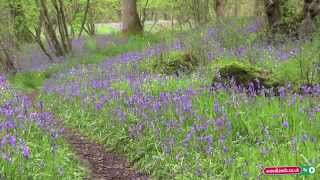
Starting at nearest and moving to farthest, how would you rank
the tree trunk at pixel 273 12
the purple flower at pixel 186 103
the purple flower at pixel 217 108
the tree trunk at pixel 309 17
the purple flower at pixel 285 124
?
the purple flower at pixel 285 124 < the purple flower at pixel 217 108 < the purple flower at pixel 186 103 < the tree trunk at pixel 309 17 < the tree trunk at pixel 273 12

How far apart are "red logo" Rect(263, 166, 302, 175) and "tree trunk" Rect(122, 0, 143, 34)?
18.5 metres

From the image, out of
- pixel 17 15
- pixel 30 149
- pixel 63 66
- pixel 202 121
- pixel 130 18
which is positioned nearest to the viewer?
pixel 30 149

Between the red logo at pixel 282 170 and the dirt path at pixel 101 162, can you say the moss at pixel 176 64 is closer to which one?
the dirt path at pixel 101 162

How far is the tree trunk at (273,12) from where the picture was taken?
42.7ft

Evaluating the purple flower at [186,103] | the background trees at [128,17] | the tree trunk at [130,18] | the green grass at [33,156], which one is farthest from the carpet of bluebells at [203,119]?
the tree trunk at [130,18]

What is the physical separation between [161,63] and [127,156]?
482cm

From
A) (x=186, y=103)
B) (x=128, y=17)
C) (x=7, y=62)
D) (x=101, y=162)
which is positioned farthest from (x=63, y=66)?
(x=186, y=103)

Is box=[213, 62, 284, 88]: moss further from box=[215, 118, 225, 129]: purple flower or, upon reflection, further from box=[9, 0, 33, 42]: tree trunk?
box=[9, 0, 33, 42]: tree trunk

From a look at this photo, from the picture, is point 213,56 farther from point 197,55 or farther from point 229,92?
point 229,92

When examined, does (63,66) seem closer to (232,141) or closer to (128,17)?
(128,17)

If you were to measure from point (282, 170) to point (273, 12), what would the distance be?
9352 mm

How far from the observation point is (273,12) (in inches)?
520

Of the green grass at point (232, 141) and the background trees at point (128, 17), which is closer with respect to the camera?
the green grass at point (232, 141)

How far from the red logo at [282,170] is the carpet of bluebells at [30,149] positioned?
216cm
